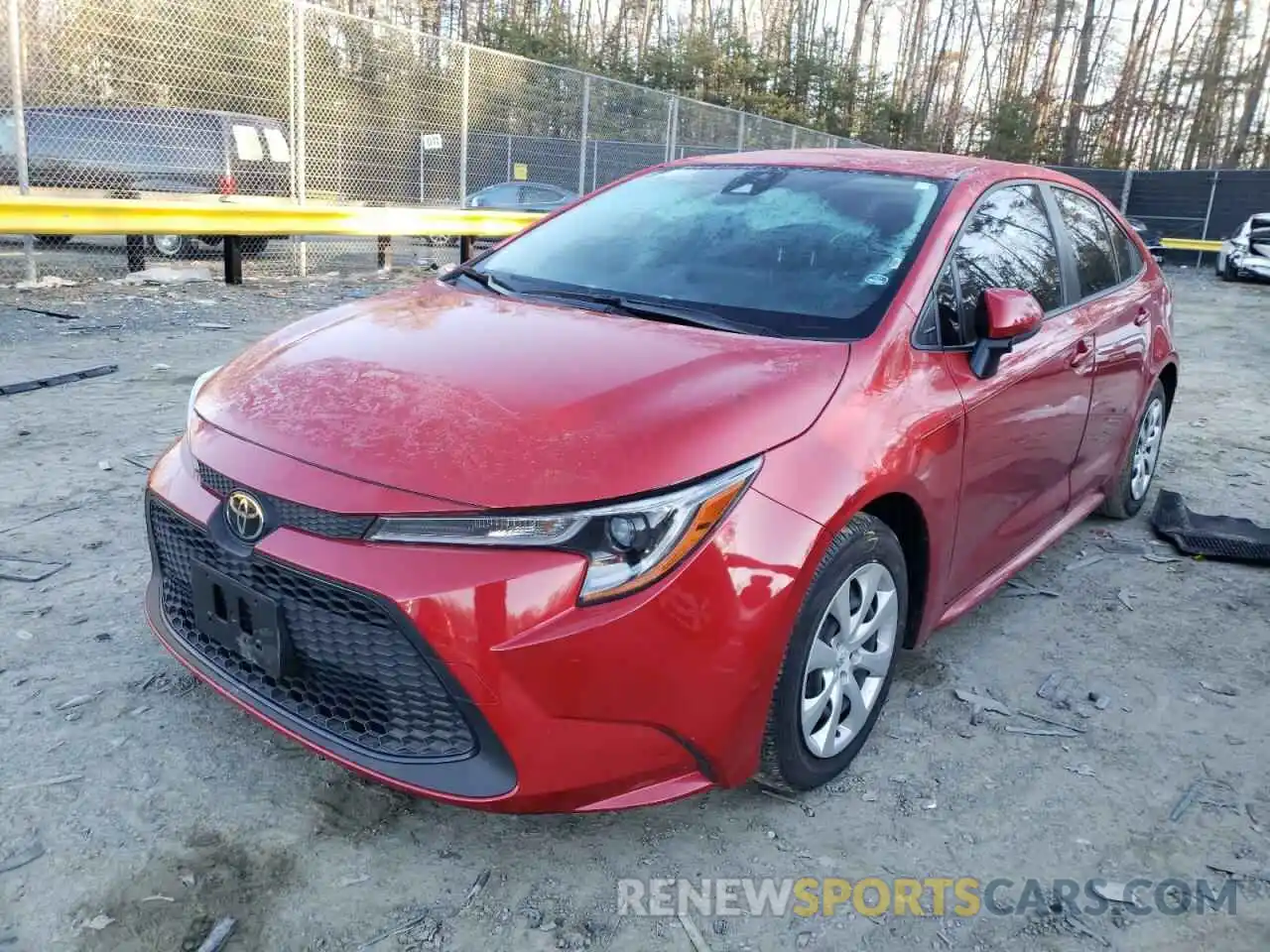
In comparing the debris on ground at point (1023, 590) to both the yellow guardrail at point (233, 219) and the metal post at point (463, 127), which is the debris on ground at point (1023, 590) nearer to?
the yellow guardrail at point (233, 219)

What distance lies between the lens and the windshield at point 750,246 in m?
2.84

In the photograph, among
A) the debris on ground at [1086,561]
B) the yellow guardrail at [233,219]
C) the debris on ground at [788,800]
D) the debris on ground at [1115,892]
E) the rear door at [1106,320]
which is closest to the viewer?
the debris on ground at [1115,892]

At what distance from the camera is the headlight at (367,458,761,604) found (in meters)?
1.99

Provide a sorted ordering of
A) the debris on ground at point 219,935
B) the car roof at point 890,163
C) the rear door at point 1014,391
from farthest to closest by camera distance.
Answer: the car roof at point 890,163, the rear door at point 1014,391, the debris on ground at point 219,935

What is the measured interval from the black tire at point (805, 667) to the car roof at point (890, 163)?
4.82 feet

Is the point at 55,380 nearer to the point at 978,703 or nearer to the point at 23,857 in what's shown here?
the point at 23,857

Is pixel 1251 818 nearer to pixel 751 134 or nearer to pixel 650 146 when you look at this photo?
pixel 650 146

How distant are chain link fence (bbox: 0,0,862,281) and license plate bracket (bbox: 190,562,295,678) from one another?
7.90m

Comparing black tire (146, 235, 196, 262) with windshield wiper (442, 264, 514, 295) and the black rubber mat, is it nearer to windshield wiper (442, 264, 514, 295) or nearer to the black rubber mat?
windshield wiper (442, 264, 514, 295)

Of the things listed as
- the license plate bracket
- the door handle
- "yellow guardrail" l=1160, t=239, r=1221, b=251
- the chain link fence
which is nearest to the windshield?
the door handle

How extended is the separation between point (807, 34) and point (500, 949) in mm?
42474

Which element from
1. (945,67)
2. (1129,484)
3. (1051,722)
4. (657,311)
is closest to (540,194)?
(1129,484)

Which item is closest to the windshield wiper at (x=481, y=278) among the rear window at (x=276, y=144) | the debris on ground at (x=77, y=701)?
the debris on ground at (x=77, y=701)

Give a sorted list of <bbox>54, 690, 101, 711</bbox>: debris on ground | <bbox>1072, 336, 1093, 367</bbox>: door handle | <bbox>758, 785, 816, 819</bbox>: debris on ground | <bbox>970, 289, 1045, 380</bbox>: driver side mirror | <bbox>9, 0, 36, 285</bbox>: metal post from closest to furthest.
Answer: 1. <bbox>758, 785, 816, 819</bbox>: debris on ground
2. <bbox>54, 690, 101, 711</bbox>: debris on ground
3. <bbox>970, 289, 1045, 380</bbox>: driver side mirror
4. <bbox>1072, 336, 1093, 367</bbox>: door handle
5. <bbox>9, 0, 36, 285</bbox>: metal post
